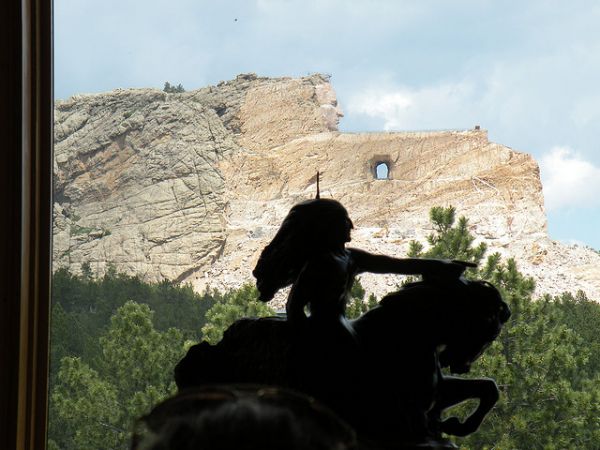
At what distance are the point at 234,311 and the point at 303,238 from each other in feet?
14.2

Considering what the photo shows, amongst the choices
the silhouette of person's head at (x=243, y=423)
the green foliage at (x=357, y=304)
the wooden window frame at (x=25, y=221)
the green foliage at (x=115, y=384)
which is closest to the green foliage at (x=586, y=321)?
the green foliage at (x=357, y=304)

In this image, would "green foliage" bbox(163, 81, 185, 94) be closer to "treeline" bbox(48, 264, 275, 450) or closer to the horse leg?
"treeline" bbox(48, 264, 275, 450)

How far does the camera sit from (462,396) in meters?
1.38

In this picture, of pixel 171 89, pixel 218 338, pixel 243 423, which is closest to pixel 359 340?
pixel 243 423

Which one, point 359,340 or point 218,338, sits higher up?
point 359,340

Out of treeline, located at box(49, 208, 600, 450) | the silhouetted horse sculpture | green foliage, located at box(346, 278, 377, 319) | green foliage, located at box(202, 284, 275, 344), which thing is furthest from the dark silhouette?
green foliage, located at box(346, 278, 377, 319)

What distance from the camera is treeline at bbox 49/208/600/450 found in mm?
5359

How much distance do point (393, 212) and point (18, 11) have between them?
8273 millimetres

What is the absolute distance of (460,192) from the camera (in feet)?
37.1

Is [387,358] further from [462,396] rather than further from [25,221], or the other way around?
[25,221]

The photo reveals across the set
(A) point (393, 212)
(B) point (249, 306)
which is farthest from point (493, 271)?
(A) point (393, 212)

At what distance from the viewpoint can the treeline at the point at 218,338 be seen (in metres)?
5.36

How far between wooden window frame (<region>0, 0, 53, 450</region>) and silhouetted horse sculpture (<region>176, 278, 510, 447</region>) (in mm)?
636

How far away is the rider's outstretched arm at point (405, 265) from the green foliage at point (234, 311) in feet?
12.8
